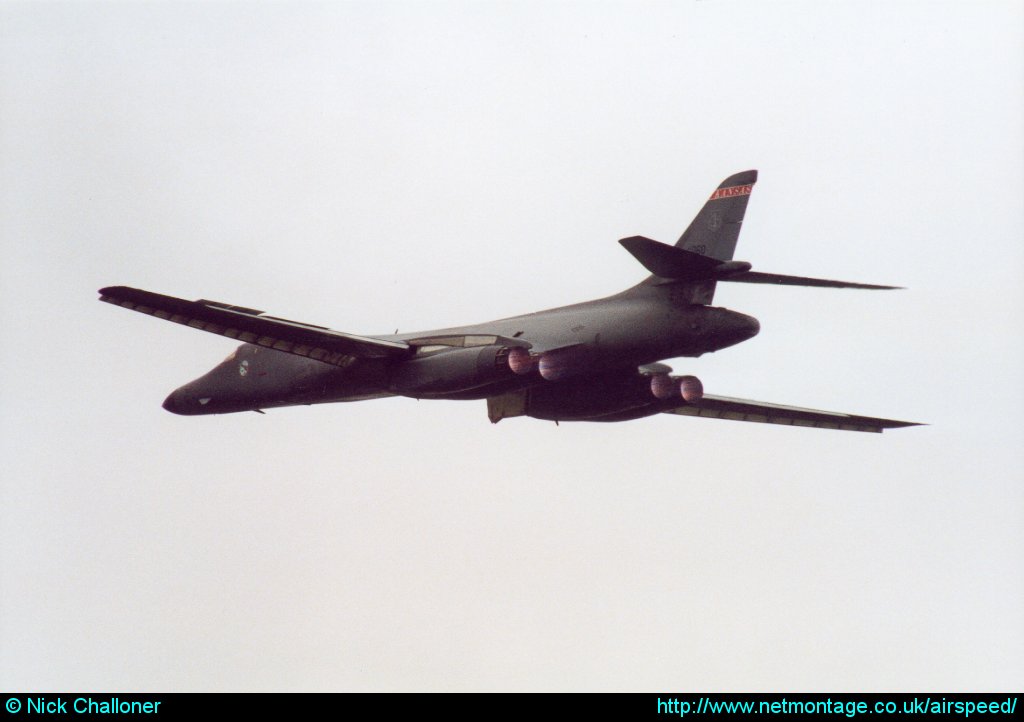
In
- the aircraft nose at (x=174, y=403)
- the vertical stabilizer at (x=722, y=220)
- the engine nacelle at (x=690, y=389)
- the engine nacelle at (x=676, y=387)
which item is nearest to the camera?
the vertical stabilizer at (x=722, y=220)

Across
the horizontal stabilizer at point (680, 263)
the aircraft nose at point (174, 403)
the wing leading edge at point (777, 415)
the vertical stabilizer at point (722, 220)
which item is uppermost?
the vertical stabilizer at point (722, 220)

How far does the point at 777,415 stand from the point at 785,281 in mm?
6593

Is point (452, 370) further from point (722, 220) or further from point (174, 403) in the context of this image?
point (174, 403)

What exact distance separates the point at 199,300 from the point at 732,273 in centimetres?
895

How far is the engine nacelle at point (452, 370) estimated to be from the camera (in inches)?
989

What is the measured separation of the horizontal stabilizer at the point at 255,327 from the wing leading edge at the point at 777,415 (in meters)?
6.94

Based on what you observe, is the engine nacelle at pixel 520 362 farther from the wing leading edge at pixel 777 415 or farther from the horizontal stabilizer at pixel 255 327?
the wing leading edge at pixel 777 415

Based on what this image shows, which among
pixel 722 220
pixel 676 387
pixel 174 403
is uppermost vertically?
pixel 722 220

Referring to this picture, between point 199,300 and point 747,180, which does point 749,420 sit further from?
point 199,300

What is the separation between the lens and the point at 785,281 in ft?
79.0

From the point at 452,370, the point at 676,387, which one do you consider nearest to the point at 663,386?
the point at 676,387

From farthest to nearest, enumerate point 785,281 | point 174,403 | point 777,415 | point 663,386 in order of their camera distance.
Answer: point 174,403, point 777,415, point 663,386, point 785,281

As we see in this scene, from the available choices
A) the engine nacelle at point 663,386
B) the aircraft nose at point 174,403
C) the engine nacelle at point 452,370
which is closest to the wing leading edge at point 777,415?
the engine nacelle at point 663,386
